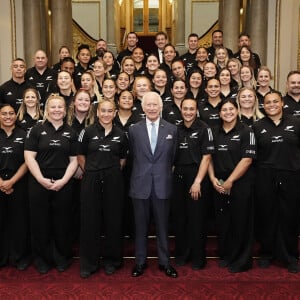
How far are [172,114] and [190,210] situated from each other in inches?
50.3

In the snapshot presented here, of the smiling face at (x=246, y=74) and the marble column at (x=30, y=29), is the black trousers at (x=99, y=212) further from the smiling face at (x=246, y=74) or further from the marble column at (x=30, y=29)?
the marble column at (x=30, y=29)

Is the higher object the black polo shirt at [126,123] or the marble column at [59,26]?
the marble column at [59,26]

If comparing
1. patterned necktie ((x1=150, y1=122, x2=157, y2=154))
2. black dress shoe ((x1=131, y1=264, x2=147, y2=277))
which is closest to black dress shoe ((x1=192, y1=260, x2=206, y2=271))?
black dress shoe ((x1=131, y1=264, x2=147, y2=277))

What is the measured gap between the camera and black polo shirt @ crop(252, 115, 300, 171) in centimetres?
475

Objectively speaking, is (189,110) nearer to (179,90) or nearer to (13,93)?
(179,90)

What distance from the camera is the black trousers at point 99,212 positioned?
15.5ft

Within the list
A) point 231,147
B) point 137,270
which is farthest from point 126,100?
point 137,270

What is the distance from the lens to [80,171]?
507cm

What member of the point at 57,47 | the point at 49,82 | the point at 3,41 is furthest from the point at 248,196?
the point at 3,41

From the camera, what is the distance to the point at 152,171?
15.4ft

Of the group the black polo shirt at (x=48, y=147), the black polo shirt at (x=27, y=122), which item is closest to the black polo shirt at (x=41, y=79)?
the black polo shirt at (x=27, y=122)

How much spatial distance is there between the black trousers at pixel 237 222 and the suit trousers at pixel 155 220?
620 mm

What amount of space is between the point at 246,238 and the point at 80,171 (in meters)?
1.87

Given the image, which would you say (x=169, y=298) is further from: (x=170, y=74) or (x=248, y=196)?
(x=170, y=74)
